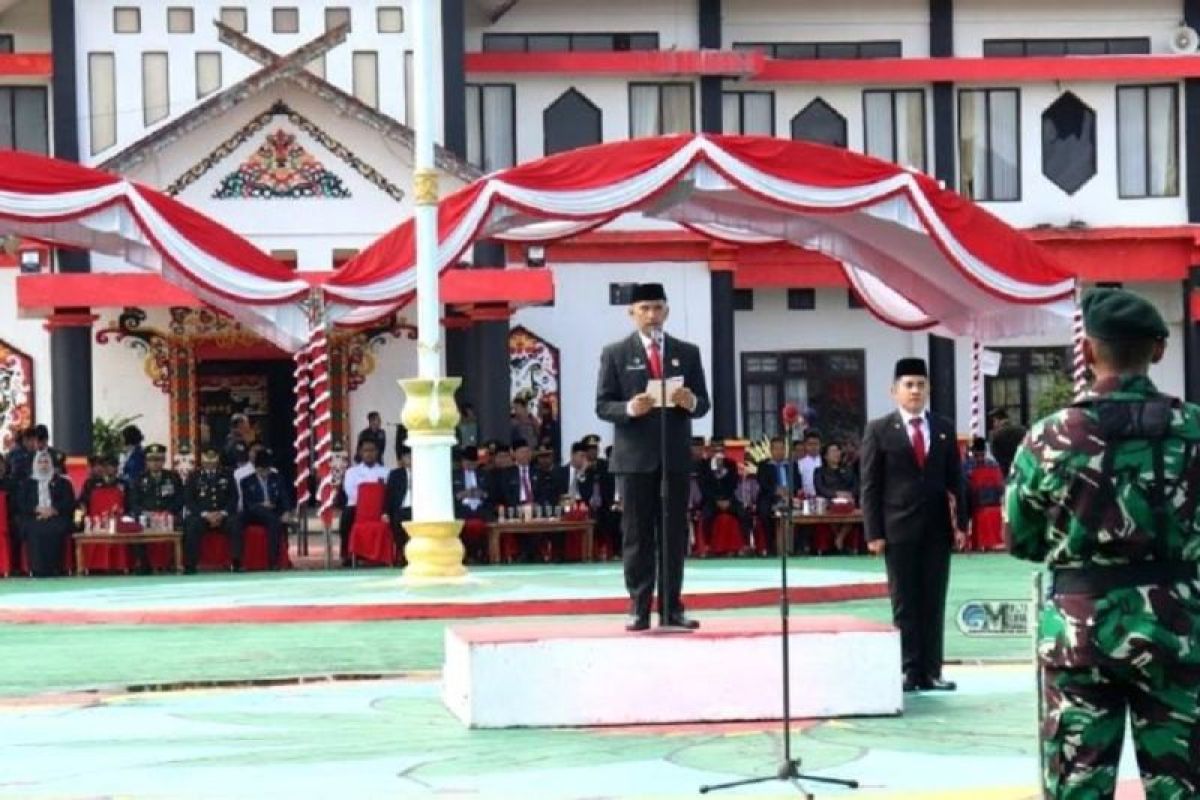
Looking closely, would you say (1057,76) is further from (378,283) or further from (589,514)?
(378,283)

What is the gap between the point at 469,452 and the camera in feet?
97.0

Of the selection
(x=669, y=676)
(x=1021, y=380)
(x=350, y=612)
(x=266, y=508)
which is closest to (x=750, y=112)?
(x=1021, y=380)

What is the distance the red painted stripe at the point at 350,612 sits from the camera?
20.5m

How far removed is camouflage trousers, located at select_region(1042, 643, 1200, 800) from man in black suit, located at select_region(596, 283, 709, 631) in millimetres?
6477

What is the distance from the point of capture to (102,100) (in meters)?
37.4

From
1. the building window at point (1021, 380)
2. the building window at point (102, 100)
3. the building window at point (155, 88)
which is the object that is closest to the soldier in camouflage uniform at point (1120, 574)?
the building window at point (155, 88)

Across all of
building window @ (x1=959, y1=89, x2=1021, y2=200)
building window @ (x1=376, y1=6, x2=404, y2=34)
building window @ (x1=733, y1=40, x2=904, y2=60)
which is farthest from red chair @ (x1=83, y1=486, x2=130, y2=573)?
building window @ (x1=959, y1=89, x2=1021, y2=200)

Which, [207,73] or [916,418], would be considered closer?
[916,418]

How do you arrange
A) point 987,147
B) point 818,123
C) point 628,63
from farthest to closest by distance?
point 987,147 < point 818,123 < point 628,63

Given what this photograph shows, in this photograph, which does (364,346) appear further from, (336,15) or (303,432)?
(303,432)

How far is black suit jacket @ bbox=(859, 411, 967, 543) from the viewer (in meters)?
13.9

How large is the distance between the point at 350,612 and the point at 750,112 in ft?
75.5

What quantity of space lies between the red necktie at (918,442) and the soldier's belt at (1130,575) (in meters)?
6.84

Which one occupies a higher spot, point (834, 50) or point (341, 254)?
point (834, 50)
